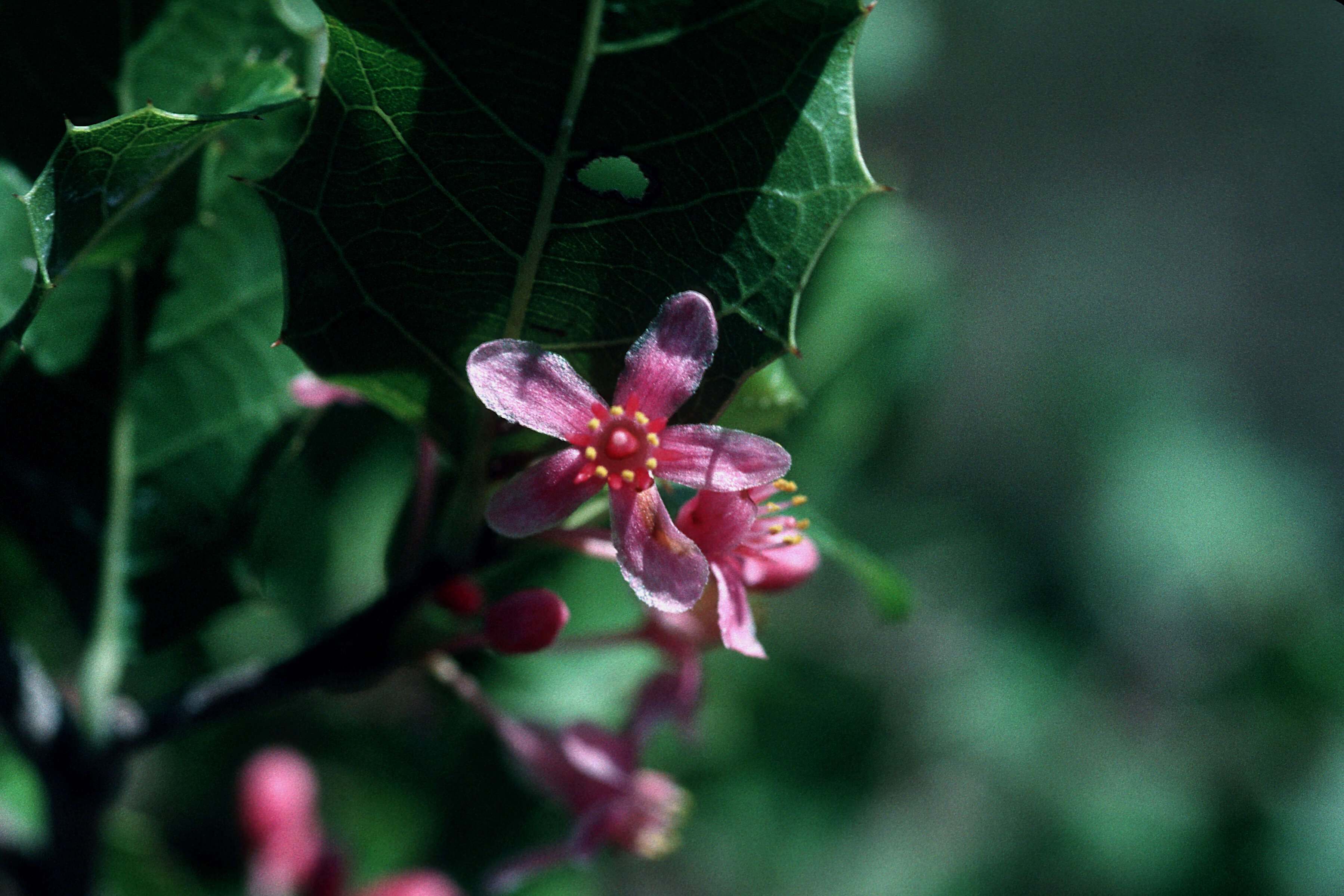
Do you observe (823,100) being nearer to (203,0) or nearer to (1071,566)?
(203,0)

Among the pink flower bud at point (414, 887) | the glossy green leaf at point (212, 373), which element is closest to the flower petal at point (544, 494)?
the glossy green leaf at point (212, 373)

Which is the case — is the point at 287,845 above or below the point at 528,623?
below

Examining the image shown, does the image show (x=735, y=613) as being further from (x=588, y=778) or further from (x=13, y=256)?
(x=13, y=256)

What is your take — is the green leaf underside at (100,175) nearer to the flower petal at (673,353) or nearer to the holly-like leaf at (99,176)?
the holly-like leaf at (99,176)

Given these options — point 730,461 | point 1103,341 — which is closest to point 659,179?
point 730,461

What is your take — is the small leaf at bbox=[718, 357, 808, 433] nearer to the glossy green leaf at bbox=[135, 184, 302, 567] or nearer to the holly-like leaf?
the holly-like leaf

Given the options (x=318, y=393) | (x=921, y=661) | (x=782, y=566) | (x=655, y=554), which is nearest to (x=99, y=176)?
(x=318, y=393)

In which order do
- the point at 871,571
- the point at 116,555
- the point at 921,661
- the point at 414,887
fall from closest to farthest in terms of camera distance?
1. the point at 871,571
2. the point at 116,555
3. the point at 414,887
4. the point at 921,661
